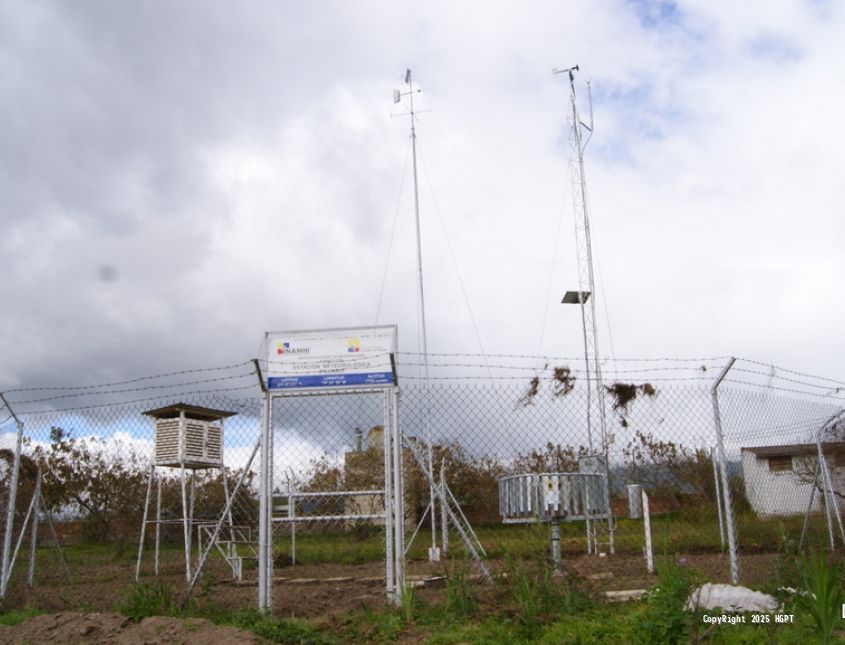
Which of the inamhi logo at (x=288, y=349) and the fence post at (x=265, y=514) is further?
the inamhi logo at (x=288, y=349)

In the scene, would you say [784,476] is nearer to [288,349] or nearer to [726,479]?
[726,479]

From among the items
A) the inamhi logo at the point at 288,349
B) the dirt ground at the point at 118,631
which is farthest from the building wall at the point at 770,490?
the dirt ground at the point at 118,631

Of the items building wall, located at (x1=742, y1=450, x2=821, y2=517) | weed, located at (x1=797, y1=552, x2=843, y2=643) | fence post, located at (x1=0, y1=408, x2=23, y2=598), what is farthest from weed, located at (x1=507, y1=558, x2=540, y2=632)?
fence post, located at (x1=0, y1=408, x2=23, y2=598)

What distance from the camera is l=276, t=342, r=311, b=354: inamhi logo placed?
8633 mm

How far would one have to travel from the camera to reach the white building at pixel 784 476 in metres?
10.7

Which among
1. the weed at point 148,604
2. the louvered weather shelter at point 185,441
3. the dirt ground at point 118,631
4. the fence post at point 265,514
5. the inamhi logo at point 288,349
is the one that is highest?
the inamhi logo at point 288,349

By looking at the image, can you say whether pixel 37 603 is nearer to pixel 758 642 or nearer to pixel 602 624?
pixel 602 624

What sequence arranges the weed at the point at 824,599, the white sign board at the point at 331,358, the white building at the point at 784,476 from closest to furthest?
the weed at the point at 824,599 → the white sign board at the point at 331,358 → the white building at the point at 784,476

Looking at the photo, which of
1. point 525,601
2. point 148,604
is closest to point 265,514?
point 148,604

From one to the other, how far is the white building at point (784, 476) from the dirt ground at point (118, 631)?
6781 mm

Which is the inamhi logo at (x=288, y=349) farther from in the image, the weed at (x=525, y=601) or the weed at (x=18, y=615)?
the weed at (x=18, y=615)

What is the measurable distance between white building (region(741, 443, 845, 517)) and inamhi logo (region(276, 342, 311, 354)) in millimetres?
5613

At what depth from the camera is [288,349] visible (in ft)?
28.4

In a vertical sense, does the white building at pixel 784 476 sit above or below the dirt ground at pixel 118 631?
above
